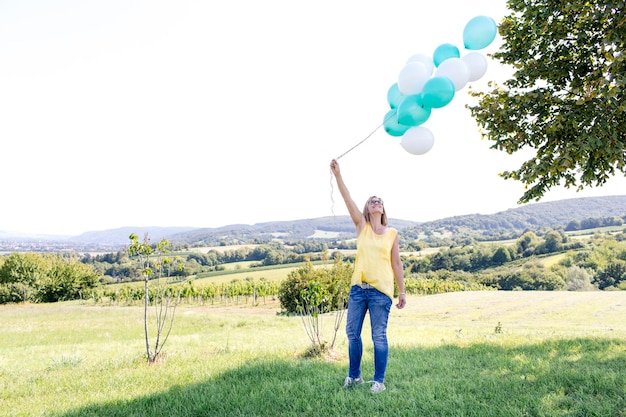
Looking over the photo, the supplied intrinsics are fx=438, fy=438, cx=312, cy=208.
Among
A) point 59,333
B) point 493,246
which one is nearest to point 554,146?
point 59,333

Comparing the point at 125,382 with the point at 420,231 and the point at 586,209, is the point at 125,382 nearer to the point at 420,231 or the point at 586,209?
the point at 420,231

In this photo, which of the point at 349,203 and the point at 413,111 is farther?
the point at 413,111

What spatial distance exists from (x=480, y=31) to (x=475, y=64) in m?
0.53

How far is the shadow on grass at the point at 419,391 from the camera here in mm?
3795

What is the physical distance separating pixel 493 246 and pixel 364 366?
7689 centimetres

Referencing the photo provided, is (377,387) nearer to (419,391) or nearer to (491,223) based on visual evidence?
(419,391)

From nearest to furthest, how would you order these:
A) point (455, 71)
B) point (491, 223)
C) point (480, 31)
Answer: point (455, 71), point (480, 31), point (491, 223)

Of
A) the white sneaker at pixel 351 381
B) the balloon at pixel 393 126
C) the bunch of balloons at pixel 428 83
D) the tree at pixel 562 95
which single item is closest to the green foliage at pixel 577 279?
the tree at pixel 562 95

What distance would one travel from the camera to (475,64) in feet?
18.5

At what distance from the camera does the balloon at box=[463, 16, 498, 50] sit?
18.9ft

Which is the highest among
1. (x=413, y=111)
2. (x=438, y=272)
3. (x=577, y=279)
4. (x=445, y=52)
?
(x=445, y=52)

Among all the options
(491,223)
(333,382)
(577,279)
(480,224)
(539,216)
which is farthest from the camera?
(539,216)

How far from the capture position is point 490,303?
35938 mm

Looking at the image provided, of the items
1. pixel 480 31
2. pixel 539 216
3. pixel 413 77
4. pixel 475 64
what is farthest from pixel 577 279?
pixel 539 216
